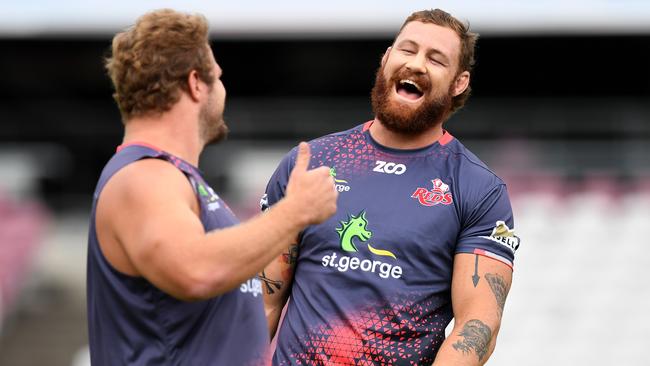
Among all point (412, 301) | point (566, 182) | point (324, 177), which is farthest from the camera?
point (566, 182)

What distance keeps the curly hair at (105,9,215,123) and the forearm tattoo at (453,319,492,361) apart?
1.34m

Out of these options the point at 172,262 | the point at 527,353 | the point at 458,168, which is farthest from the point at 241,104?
the point at 172,262

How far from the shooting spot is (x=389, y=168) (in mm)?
4344

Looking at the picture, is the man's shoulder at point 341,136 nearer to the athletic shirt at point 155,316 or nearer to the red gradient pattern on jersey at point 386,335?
the red gradient pattern on jersey at point 386,335

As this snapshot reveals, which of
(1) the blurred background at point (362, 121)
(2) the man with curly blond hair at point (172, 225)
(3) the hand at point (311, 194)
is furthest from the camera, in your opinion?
(1) the blurred background at point (362, 121)

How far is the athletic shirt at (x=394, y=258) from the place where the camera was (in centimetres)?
414

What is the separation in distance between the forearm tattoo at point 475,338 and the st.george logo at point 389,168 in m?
0.66

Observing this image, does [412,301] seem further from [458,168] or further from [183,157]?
[183,157]

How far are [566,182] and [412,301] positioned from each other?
8.42 m

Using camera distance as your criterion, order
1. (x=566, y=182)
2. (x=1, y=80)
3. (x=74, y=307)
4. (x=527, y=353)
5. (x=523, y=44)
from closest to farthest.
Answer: (x=527, y=353)
(x=566, y=182)
(x=74, y=307)
(x=523, y=44)
(x=1, y=80)

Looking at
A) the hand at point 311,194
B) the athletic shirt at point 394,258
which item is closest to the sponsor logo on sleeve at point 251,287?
the hand at point 311,194

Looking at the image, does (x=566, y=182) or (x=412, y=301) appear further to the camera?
(x=566, y=182)

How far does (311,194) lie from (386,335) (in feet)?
3.24

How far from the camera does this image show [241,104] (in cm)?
1608
